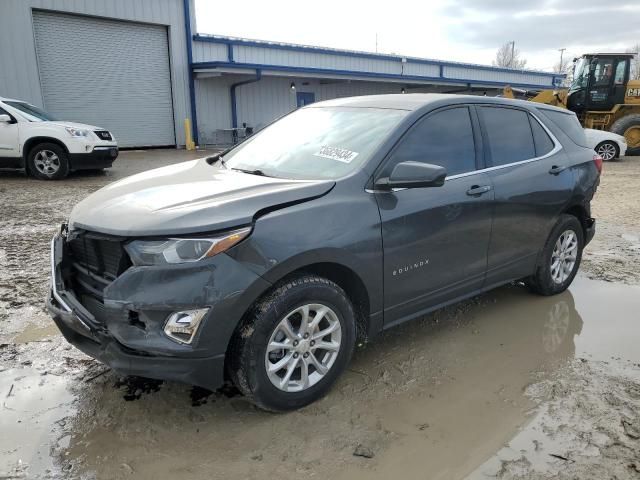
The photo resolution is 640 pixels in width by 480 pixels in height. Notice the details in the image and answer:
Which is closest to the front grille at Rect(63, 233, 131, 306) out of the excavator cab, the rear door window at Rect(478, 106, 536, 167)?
the rear door window at Rect(478, 106, 536, 167)

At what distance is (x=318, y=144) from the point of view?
3.60 meters

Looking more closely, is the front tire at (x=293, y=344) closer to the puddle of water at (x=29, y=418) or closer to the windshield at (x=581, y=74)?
the puddle of water at (x=29, y=418)

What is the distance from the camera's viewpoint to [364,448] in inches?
104

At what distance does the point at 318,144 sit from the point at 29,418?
2390 mm

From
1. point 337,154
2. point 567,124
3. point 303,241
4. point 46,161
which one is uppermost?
point 567,124

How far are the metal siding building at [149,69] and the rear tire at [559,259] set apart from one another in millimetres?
11265

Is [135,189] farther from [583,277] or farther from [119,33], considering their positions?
[119,33]

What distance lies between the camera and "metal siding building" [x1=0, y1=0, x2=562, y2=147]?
16.2 metres

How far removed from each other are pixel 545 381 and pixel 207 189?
2.40 m

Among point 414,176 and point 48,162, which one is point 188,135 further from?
point 414,176

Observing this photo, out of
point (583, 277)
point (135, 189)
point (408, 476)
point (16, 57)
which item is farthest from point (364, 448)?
point (16, 57)

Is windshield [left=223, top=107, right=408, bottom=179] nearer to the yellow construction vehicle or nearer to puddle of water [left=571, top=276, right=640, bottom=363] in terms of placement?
puddle of water [left=571, top=276, right=640, bottom=363]

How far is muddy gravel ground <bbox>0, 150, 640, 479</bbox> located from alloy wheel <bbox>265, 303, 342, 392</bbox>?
0.65ft

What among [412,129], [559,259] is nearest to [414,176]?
[412,129]
